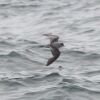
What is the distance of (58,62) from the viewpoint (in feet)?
52.8

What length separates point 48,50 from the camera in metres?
17.6

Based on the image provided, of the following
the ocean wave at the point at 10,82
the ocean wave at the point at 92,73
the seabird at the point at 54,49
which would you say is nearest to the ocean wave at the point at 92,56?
the ocean wave at the point at 92,73

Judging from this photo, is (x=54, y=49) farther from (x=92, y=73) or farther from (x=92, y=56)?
(x=92, y=56)

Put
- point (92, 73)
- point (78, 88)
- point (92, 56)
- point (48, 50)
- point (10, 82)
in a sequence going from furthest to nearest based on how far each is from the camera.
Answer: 1. point (48, 50)
2. point (92, 56)
3. point (92, 73)
4. point (10, 82)
5. point (78, 88)

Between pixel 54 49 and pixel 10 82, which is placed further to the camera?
pixel 10 82

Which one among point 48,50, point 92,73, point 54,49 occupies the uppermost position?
point 54,49

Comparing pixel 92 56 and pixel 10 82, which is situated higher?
pixel 10 82

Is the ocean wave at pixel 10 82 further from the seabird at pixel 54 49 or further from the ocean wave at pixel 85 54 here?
the ocean wave at pixel 85 54

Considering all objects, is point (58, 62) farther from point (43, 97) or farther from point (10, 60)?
point (43, 97)

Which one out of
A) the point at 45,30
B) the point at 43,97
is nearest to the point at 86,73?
the point at 43,97

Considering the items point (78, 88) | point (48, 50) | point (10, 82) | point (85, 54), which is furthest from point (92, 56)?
point (10, 82)

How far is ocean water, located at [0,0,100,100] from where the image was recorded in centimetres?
1334

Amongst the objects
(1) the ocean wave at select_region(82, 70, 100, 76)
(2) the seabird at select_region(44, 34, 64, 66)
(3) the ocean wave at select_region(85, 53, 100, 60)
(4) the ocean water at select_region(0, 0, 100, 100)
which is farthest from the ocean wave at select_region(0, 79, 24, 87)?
(3) the ocean wave at select_region(85, 53, 100, 60)

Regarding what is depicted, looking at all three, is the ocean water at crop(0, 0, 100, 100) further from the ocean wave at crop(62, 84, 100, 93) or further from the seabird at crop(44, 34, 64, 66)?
the seabird at crop(44, 34, 64, 66)
